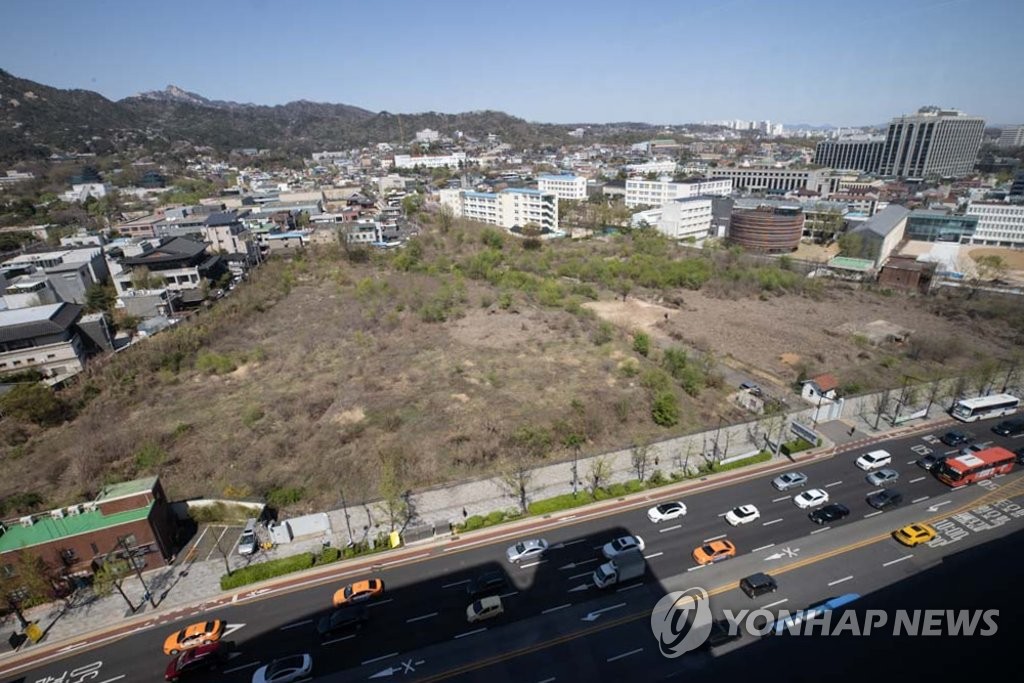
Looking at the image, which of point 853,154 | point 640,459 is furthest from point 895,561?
point 853,154

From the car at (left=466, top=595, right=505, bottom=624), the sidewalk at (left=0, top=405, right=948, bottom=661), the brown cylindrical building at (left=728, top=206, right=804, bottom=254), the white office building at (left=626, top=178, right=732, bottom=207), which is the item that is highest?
the white office building at (left=626, top=178, right=732, bottom=207)

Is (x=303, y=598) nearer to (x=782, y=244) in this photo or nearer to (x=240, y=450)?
(x=240, y=450)

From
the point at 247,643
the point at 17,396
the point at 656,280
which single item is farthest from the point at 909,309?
the point at 17,396

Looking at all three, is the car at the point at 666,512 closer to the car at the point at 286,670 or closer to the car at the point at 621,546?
the car at the point at 621,546

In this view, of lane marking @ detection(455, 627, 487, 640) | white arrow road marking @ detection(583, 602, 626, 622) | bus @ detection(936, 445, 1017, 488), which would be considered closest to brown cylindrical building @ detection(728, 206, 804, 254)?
bus @ detection(936, 445, 1017, 488)

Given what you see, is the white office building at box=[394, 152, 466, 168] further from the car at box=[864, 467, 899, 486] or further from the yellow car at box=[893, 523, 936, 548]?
the yellow car at box=[893, 523, 936, 548]

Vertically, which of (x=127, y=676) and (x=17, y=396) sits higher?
(x=17, y=396)
